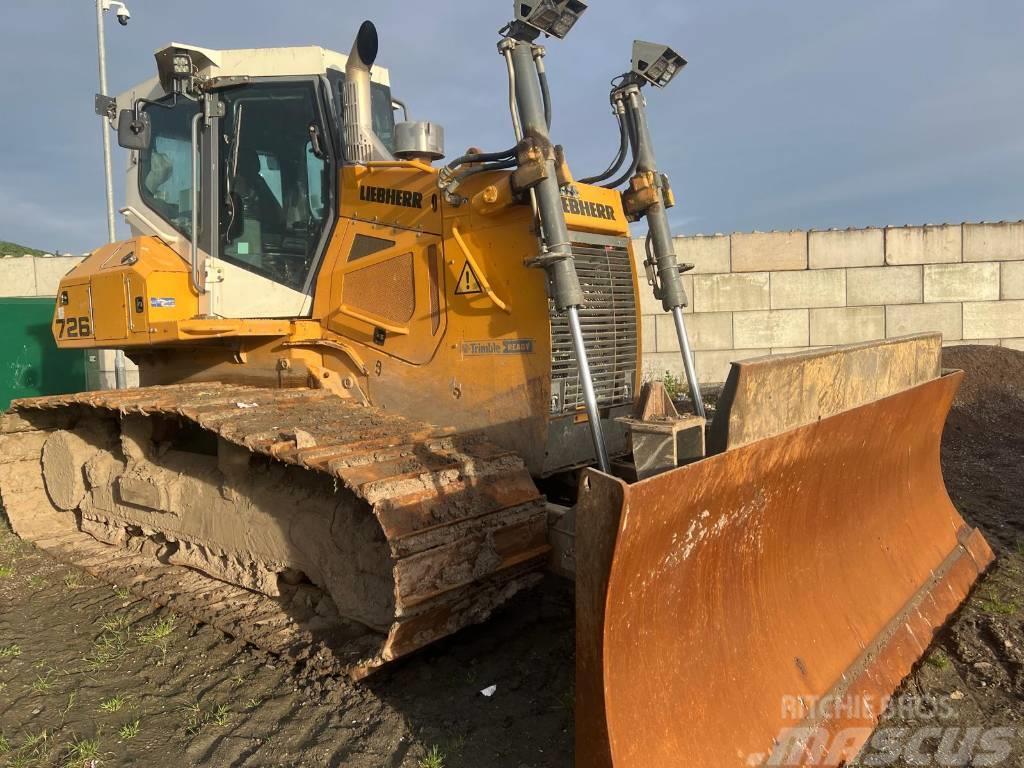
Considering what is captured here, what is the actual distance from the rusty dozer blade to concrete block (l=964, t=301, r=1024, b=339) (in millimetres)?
7241

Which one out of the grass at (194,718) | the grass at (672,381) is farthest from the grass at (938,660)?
the grass at (672,381)

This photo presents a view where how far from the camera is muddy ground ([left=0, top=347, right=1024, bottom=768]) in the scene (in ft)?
9.24

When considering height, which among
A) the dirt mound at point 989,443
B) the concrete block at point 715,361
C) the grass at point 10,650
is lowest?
the grass at point 10,650

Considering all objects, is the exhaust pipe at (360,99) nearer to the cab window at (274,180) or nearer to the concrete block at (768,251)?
the cab window at (274,180)

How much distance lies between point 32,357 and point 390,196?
7.70 meters

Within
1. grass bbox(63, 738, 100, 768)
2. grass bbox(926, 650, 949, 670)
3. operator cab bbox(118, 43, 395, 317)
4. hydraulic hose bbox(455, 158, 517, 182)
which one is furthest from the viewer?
operator cab bbox(118, 43, 395, 317)

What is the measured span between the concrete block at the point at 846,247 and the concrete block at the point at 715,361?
1396 mm

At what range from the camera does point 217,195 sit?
181 inches

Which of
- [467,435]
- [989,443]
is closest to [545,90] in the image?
[467,435]

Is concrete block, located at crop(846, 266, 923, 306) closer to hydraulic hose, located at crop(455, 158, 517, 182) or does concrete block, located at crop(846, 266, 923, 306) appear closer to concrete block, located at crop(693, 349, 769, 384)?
concrete block, located at crop(693, 349, 769, 384)

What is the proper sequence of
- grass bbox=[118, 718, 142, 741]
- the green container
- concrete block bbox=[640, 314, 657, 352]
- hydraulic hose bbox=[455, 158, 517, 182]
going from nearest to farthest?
grass bbox=[118, 718, 142, 741] < hydraulic hose bbox=[455, 158, 517, 182] < the green container < concrete block bbox=[640, 314, 657, 352]

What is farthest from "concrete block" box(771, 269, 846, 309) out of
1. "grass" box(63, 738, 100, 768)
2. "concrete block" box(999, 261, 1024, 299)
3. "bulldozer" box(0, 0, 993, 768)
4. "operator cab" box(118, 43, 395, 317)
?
"grass" box(63, 738, 100, 768)

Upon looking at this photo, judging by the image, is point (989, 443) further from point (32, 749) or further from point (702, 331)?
point (32, 749)

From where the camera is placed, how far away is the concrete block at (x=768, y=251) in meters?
9.78
